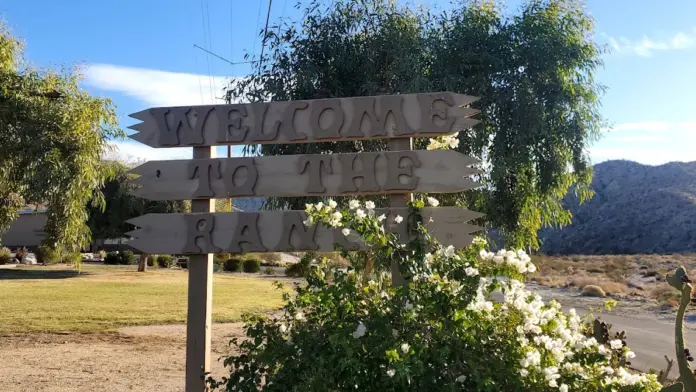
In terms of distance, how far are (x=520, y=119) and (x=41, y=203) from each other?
6.87m

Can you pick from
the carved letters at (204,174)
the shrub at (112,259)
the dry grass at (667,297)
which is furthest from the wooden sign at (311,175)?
the shrub at (112,259)

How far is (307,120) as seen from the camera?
16.2 ft

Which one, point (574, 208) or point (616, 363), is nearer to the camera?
point (616, 363)

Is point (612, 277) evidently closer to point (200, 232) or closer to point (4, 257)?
point (4, 257)

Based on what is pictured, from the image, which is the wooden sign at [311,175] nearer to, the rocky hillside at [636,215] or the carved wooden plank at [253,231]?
the carved wooden plank at [253,231]

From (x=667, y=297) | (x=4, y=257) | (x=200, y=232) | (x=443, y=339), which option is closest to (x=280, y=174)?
(x=200, y=232)

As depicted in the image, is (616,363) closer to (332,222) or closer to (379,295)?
(379,295)

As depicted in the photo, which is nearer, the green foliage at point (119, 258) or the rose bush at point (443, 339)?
the rose bush at point (443, 339)

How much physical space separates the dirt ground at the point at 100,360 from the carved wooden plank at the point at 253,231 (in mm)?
2698

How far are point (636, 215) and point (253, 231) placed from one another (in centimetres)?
9397

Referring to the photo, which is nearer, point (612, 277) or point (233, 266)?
point (233, 266)

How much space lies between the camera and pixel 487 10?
9805mm

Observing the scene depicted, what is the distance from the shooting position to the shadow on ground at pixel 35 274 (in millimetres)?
28094

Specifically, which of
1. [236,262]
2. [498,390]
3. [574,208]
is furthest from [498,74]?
[574,208]
